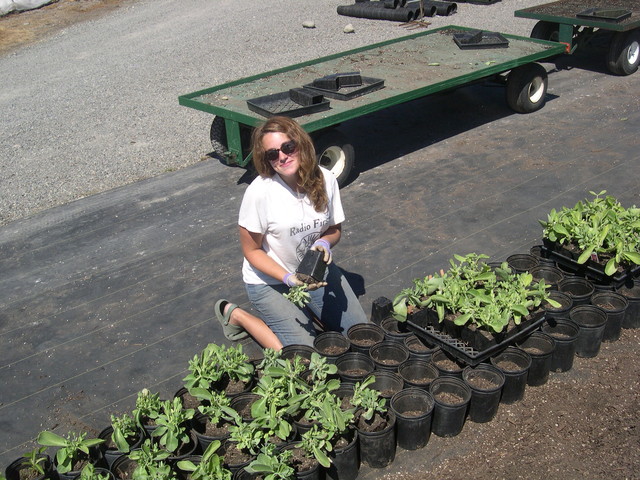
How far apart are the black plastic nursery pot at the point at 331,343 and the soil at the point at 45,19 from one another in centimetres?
1423

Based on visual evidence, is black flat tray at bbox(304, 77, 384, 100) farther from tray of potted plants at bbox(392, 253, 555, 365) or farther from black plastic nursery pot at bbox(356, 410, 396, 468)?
black plastic nursery pot at bbox(356, 410, 396, 468)

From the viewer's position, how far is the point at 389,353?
13.4 ft

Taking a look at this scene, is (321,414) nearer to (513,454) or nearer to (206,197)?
(513,454)

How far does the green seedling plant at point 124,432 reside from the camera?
335cm

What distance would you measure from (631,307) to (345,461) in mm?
2326

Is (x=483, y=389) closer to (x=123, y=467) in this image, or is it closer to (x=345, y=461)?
(x=345, y=461)

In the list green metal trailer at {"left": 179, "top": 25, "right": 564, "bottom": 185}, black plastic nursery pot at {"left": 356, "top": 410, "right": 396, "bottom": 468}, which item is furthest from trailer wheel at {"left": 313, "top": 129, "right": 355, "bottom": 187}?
black plastic nursery pot at {"left": 356, "top": 410, "right": 396, "bottom": 468}

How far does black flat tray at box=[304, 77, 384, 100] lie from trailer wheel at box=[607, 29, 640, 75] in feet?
15.5

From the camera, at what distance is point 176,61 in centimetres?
1316

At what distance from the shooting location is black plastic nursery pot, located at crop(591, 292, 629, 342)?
428cm

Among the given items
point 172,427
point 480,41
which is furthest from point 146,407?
point 480,41

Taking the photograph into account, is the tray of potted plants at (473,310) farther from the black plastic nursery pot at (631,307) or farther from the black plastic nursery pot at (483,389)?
the black plastic nursery pot at (631,307)

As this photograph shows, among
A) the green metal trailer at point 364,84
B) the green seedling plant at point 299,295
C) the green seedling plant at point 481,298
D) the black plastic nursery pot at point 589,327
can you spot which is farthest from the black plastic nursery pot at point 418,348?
the green metal trailer at point 364,84

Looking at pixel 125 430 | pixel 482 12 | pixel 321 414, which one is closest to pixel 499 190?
pixel 321 414
